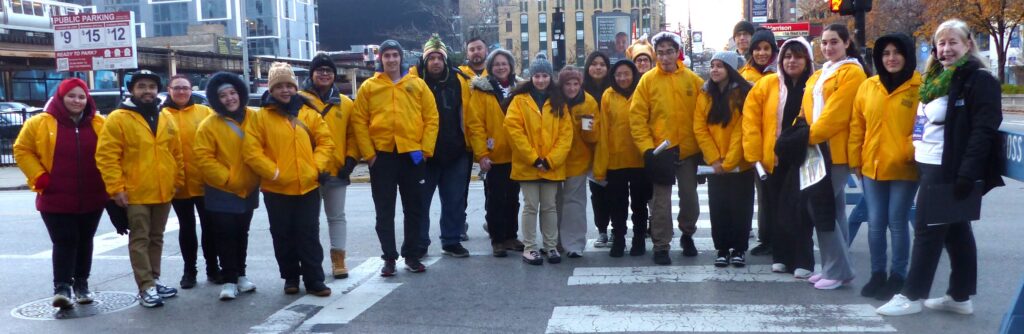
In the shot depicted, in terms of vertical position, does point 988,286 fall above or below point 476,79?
below

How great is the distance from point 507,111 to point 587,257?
1.51 meters

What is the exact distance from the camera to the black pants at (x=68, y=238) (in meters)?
6.54

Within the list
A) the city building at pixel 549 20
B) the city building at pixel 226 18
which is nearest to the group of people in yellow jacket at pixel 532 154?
the city building at pixel 226 18

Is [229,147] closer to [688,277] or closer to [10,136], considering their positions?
[688,277]

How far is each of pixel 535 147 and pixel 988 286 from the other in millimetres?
3569

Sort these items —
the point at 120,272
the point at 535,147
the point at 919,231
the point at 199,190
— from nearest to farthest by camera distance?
the point at 919,231
the point at 199,190
the point at 535,147
the point at 120,272

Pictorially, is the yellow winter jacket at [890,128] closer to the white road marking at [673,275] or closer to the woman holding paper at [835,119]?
the woman holding paper at [835,119]

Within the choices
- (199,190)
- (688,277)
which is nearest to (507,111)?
(688,277)

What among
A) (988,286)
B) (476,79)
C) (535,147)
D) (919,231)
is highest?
(476,79)

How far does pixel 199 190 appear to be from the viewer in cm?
715

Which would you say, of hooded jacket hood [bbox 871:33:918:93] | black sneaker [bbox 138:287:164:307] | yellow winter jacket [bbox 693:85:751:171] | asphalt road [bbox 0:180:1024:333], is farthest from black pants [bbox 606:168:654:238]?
black sneaker [bbox 138:287:164:307]

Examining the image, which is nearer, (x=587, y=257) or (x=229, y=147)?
(x=229, y=147)

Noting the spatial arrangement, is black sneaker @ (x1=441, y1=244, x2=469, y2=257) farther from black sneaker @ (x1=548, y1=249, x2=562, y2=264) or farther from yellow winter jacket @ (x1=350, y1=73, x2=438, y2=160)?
yellow winter jacket @ (x1=350, y1=73, x2=438, y2=160)

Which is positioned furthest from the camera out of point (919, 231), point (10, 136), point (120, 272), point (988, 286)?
point (10, 136)
